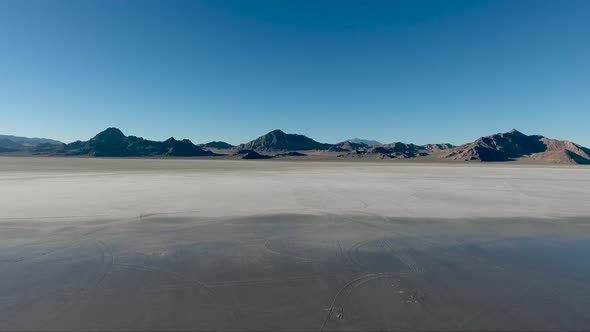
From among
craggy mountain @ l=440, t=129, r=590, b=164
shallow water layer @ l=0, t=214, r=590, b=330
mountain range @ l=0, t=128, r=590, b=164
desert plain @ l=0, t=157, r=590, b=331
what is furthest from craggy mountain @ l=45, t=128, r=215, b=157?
shallow water layer @ l=0, t=214, r=590, b=330

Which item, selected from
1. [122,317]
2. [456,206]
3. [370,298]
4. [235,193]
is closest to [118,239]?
[122,317]

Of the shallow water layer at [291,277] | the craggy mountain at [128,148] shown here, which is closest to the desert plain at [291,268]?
the shallow water layer at [291,277]

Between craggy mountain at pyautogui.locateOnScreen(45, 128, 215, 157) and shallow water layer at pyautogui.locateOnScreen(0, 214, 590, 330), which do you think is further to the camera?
craggy mountain at pyautogui.locateOnScreen(45, 128, 215, 157)

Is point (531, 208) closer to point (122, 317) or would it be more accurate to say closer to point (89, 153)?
point (122, 317)

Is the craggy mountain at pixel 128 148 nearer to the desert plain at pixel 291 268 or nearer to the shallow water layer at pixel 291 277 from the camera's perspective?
the desert plain at pixel 291 268

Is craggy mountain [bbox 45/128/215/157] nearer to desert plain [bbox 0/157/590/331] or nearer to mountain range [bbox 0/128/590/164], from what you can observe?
mountain range [bbox 0/128/590/164]

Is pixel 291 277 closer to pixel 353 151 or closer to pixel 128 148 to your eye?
pixel 353 151
